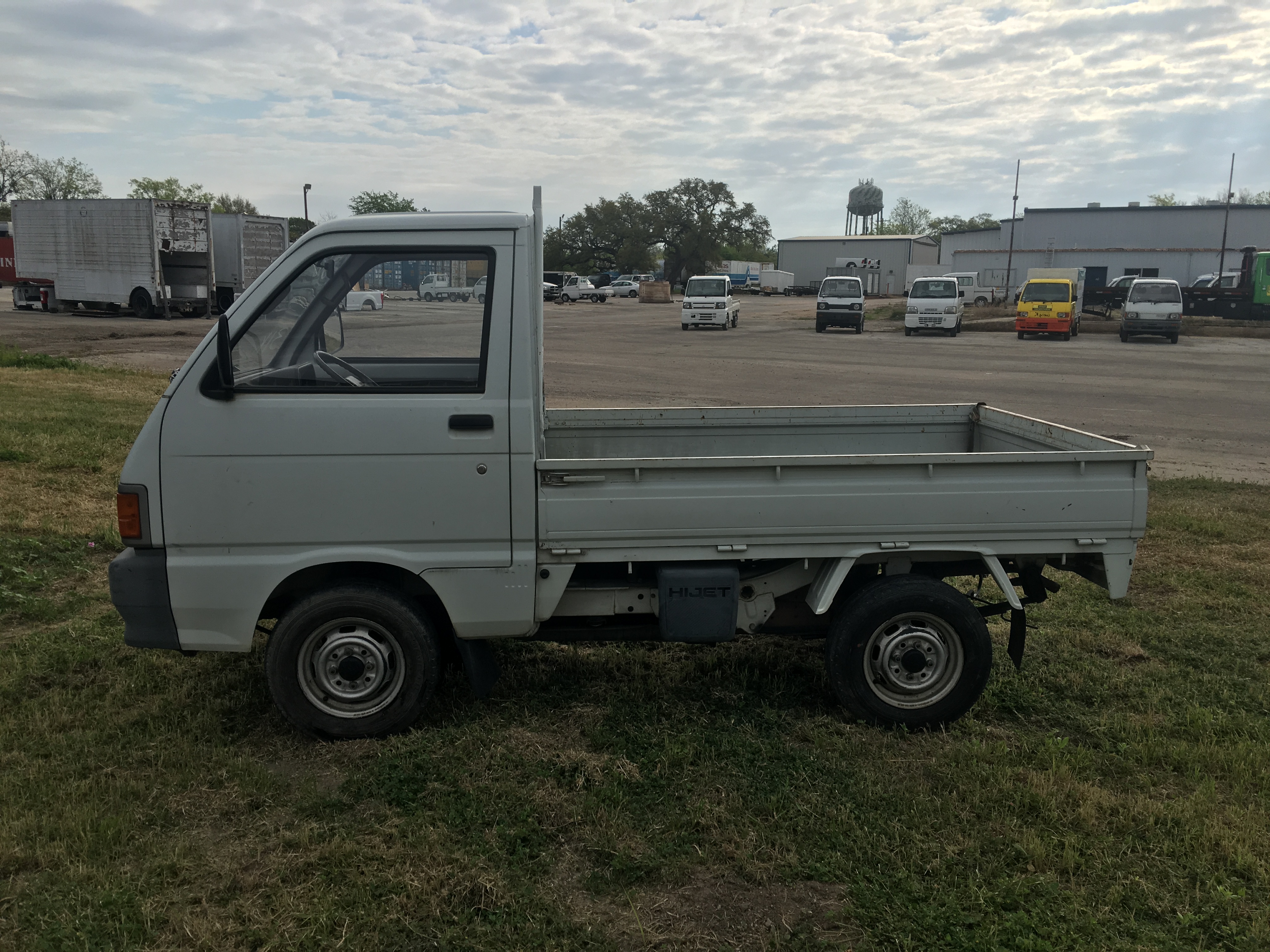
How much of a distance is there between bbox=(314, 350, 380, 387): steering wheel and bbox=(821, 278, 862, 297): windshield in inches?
1374

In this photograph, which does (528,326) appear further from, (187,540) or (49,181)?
(49,181)

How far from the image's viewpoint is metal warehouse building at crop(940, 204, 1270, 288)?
5869 cm

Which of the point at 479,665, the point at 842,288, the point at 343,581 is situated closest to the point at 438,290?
the point at 343,581

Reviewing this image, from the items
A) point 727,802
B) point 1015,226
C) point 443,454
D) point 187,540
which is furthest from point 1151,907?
point 1015,226

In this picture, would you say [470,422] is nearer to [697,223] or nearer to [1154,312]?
[1154,312]

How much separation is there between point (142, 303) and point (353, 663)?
112 feet

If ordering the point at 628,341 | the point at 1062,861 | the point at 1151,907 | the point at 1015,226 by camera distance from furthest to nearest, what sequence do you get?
the point at 1015,226, the point at 628,341, the point at 1062,861, the point at 1151,907

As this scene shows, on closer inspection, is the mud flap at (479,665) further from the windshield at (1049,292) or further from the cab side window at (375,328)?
the windshield at (1049,292)

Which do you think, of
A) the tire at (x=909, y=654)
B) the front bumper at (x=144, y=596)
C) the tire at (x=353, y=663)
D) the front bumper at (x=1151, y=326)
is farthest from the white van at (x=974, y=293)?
the front bumper at (x=144, y=596)

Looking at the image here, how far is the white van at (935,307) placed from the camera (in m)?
35.7

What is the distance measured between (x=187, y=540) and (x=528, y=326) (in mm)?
1690

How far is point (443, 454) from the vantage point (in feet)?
13.7

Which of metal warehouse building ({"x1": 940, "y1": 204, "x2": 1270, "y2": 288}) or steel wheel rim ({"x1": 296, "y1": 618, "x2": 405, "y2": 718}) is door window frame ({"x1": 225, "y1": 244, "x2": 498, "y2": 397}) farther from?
metal warehouse building ({"x1": 940, "y1": 204, "x2": 1270, "y2": 288})

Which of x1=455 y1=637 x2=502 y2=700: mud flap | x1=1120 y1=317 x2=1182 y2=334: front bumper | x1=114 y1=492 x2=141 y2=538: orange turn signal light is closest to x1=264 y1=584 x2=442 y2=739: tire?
x1=455 y1=637 x2=502 y2=700: mud flap
